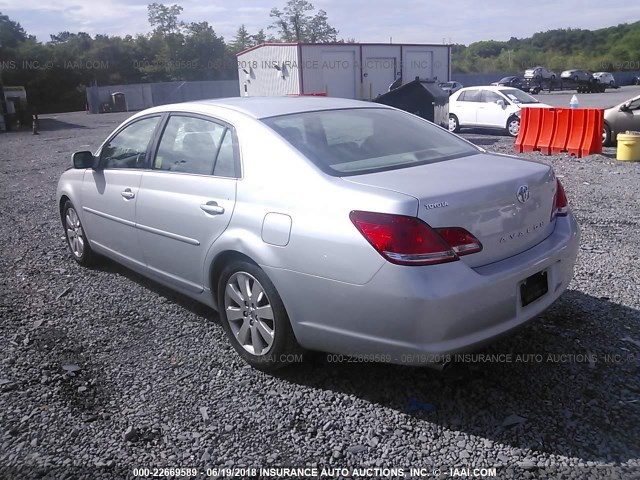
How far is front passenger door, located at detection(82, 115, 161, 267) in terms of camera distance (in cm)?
455

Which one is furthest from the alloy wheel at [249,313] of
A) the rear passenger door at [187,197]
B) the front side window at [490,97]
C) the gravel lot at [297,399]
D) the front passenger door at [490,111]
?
the front side window at [490,97]

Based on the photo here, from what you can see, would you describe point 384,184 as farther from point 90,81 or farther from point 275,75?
point 90,81

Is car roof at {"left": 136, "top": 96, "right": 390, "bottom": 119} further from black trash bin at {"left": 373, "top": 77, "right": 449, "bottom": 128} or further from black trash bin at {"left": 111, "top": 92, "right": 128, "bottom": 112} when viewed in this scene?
black trash bin at {"left": 111, "top": 92, "right": 128, "bottom": 112}

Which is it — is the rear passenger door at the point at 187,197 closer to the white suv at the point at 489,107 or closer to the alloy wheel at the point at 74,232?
the alloy wheel at the point at 74,232

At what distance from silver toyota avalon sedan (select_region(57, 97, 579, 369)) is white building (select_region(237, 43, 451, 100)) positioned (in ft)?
77.5

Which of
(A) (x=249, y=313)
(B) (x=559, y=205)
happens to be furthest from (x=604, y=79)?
(A) (x=249, y=313)

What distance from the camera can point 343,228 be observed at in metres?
2.92

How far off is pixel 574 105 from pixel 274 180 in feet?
46.6

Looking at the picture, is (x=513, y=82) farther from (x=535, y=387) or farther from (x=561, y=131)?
(x=535, y=387)

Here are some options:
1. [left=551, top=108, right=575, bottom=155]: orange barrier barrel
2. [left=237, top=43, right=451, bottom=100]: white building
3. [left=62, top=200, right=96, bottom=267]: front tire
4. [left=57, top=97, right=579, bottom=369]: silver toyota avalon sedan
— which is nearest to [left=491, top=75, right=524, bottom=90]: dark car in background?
[left=237, top=43, right=451, bottom=100]: white building

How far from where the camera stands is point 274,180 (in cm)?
335

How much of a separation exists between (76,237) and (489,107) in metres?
14.7

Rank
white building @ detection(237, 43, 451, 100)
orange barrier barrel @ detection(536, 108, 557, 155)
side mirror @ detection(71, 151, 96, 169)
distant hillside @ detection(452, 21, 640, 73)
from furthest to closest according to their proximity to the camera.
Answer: distant hillside @ detection(452, 21, 640, 73), white building @ detection(237, 43, 451, 100), orange barrier barrel @ detection(536, 108, 557, 155), side mirror @ detection(71, 151, 96, 169)

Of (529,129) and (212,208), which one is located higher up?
(212,208)
